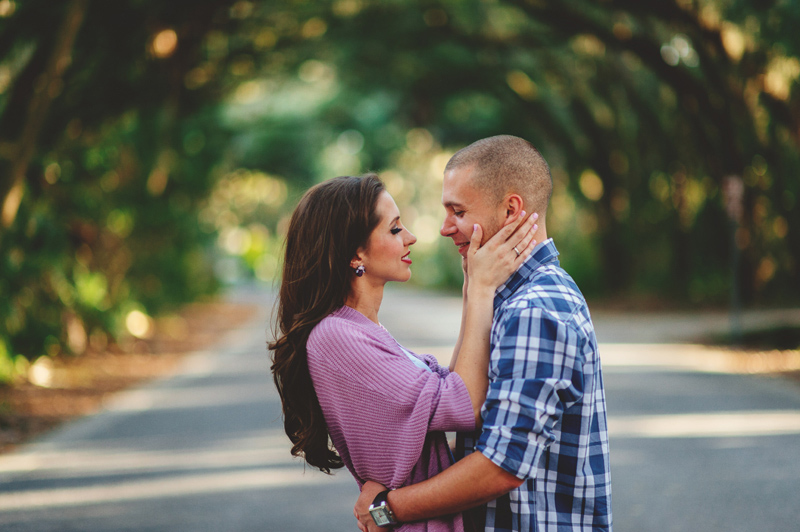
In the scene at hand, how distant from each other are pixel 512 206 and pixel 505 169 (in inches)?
4.0

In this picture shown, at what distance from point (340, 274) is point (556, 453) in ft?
2.52

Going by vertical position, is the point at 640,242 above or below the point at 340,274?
above

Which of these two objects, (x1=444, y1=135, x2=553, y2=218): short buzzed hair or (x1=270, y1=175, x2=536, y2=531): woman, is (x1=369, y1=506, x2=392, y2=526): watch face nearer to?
(x1=270, y1=175, x2=536, y2=531): woman

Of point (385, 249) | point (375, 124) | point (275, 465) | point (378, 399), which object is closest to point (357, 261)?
point (385, 249)

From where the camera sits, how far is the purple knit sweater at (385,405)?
2.12 m

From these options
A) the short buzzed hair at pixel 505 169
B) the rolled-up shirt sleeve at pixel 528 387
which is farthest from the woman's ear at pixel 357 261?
the rolled-up shirt sleeve at pixel 528 387

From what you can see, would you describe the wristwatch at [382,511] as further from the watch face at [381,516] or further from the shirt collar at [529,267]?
the shirt collar at [529,267]

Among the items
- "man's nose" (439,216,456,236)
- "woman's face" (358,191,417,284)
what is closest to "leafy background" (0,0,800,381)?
"woman's face" (358,191,417,284)

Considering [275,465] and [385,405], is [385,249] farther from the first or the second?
[275,465]

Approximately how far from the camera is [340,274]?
2.39m

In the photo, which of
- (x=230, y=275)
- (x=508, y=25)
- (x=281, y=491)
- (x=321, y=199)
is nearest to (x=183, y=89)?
(x=508, y=25)

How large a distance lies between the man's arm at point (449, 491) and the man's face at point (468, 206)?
0.64 metres

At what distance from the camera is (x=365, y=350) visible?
2.22 m

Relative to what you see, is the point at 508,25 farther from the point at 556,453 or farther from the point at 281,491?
the point at 556,453
